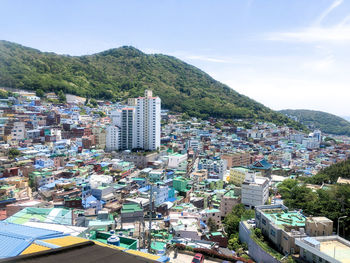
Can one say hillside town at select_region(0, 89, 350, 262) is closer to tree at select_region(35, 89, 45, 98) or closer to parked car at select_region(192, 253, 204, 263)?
parked car at select_region(192, 253, 204, 263)

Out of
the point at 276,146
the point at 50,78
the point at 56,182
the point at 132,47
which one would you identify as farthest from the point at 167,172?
the point at 132,47

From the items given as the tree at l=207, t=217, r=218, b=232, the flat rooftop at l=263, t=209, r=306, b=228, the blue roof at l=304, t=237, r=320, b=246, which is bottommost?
the tree at l=207, t=217, r=218, b=232

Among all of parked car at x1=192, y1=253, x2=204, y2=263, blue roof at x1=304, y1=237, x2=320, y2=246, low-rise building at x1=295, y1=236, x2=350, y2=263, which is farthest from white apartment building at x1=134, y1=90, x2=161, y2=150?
parked car at x1=192, y1=253, x2=204, y2=263

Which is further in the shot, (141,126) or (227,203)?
(141,126)

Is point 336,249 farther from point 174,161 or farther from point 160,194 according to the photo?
point 174,161

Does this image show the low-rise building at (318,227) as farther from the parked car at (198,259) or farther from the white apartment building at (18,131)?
the white apartment building at (18,131)

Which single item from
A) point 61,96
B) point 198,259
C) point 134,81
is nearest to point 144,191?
point 198,259
